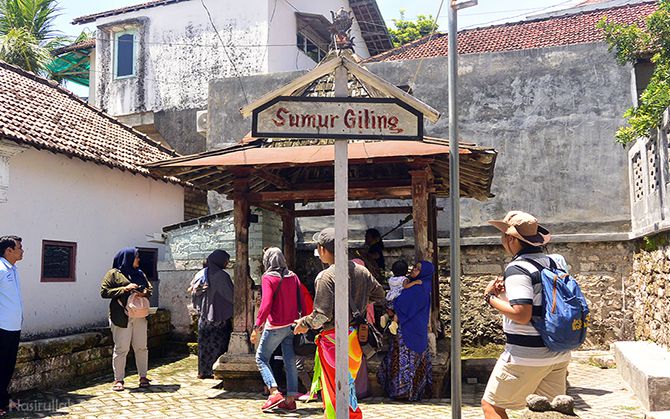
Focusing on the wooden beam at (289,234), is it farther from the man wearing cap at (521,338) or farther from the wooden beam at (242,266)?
the man wearing cap at (521,338)

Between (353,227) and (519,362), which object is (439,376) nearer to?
(519,362)

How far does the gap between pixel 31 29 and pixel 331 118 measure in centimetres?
1980

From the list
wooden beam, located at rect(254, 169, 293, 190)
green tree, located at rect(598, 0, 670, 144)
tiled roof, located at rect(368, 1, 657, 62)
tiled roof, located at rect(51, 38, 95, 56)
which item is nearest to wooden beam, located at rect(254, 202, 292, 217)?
wooden beam, located at rect(254, 169, 293, 190)

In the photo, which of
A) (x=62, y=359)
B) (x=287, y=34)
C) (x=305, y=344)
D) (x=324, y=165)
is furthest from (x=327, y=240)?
(x=287, y=34)

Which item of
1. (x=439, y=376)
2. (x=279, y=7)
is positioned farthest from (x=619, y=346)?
(x=279, y=7)

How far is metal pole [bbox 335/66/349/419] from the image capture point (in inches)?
159

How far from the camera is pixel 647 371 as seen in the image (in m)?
6.22

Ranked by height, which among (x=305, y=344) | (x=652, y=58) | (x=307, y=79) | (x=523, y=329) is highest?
(x=652, y=58)

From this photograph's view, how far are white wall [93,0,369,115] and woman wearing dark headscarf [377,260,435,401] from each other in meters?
11.9

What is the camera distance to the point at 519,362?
3.97 m

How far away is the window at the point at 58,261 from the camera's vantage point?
9984 millimetres

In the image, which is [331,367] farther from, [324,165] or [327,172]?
[327,172]

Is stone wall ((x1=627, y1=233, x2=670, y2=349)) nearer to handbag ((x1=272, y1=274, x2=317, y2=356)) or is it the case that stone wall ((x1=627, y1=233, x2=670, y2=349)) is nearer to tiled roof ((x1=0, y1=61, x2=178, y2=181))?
handbag ((x1=272, y1=274, x2=317, y2=356))

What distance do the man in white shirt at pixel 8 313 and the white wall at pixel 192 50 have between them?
11.9m
